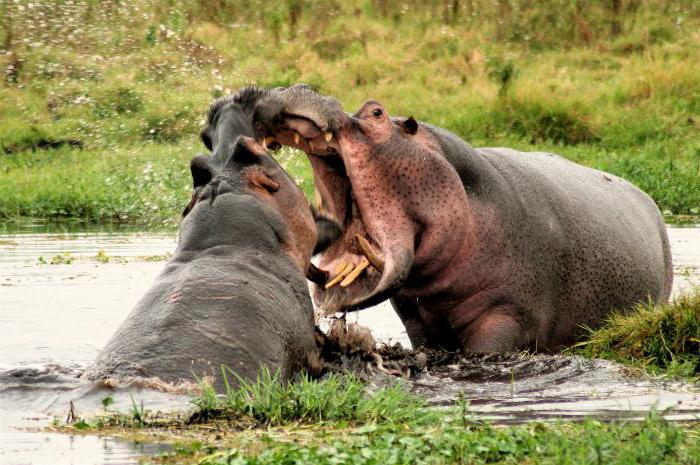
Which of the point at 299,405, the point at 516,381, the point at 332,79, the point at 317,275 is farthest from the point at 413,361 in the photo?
the point at 332,79

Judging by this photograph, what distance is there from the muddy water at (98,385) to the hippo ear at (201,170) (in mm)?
921

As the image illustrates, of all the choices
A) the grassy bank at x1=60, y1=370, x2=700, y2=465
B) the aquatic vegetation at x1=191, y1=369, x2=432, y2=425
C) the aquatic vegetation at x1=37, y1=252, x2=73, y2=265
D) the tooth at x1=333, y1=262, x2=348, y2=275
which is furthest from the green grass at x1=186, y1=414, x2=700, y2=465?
the aquatic vegetation at x1=37, y1=252, x2=73, y2=265

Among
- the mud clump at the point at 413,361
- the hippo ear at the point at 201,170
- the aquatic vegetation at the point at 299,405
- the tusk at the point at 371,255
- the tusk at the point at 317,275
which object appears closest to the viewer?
the aquatic vegetation at the point at 299,405

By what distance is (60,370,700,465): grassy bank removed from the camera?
364 centimetres

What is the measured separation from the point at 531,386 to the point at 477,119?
38.9 feet

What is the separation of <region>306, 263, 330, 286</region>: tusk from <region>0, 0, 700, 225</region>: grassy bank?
682 centimetres

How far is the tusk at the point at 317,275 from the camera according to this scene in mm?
5797

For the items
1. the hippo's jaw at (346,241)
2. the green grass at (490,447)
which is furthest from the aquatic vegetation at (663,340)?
the green grass at (490,447)

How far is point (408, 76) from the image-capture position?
2050 cm

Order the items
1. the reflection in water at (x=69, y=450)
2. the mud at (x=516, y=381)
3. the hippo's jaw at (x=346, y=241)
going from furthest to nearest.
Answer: the hippo's jaw at (x=346, y=241), the mud at (x=516, y=381), the reflection in water at (x=69, y=450)

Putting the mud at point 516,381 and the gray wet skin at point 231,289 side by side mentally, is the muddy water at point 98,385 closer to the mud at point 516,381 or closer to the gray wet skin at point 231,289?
the mud at point 516,381

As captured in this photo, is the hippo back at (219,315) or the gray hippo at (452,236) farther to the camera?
the gray hippo at (452,236)

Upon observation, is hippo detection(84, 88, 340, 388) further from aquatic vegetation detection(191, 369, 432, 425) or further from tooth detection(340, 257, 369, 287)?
tooth detection(340, 257, 369, 287)

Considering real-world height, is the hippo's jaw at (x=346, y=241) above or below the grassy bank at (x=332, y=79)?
above
